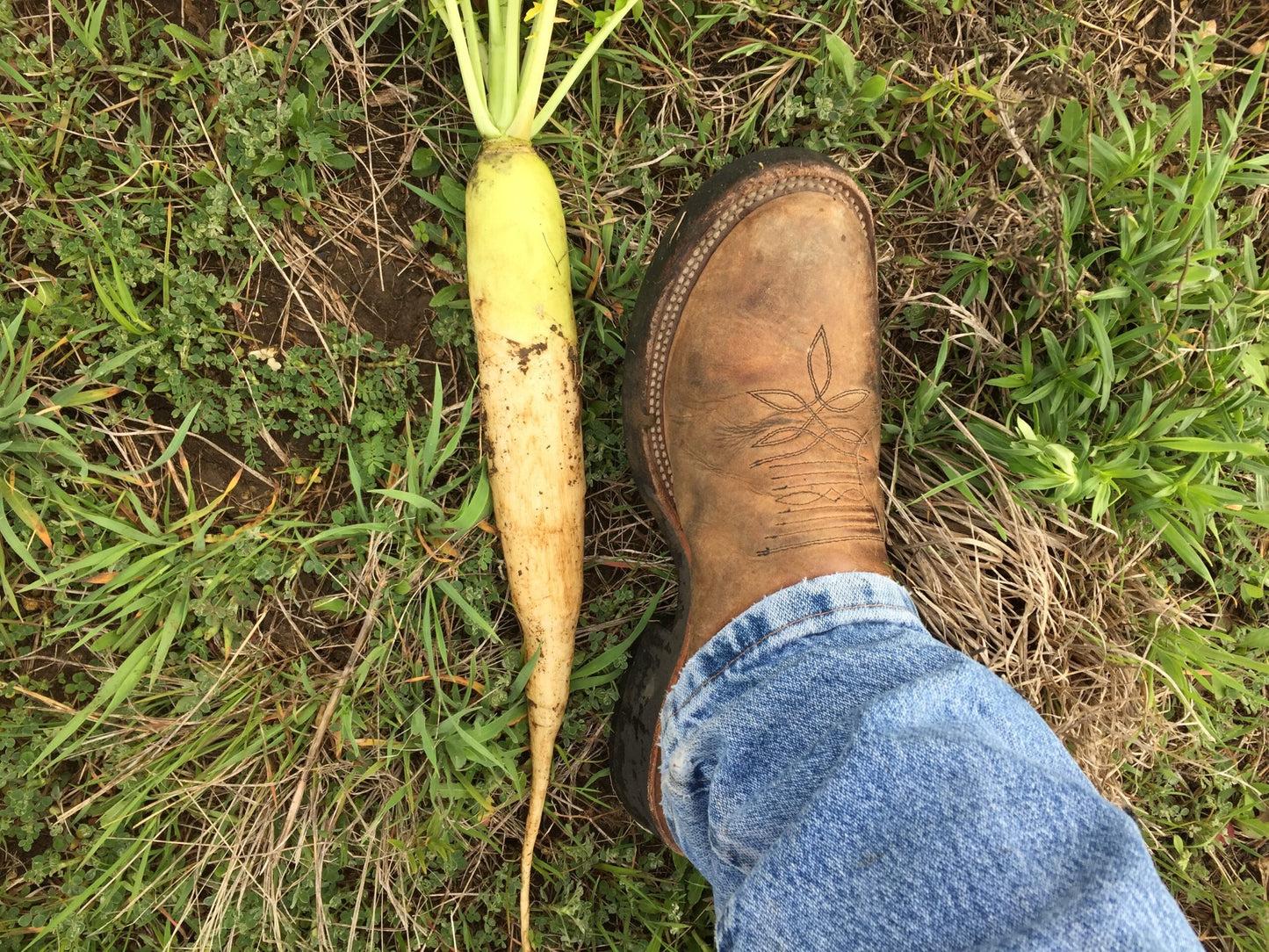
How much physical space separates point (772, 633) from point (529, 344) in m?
0.85

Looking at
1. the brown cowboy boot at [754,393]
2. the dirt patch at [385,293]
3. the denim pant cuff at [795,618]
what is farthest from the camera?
the dirt patch at [385,293]

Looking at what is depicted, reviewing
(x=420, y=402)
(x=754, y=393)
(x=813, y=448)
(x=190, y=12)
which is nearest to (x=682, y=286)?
(x=754, y=393)

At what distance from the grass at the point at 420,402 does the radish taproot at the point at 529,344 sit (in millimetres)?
115

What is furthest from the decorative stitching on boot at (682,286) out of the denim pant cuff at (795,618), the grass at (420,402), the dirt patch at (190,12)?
the dirt patch at (190,12)

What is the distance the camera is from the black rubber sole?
174cm

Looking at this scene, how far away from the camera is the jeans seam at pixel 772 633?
5.12ft

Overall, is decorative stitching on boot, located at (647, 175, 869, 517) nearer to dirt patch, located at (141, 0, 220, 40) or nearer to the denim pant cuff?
the denim pant cuff

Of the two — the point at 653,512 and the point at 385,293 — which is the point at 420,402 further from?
the point at 653,512

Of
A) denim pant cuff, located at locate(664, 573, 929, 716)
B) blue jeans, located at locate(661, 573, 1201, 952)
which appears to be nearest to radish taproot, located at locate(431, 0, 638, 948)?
denim pant cuff, located at locate(664, 573, 929, 716)

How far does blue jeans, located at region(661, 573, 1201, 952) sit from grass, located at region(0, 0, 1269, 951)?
1.98ft

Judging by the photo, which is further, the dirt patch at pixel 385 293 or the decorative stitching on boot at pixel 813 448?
the dirt patch at pixel 385 293

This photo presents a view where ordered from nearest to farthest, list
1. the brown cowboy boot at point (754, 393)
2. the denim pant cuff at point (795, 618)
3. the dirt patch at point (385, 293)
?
the denim pant cuff at point (795, 618)
the brown cowboy boot at point (754, 393)
the dirt patch at point (385, 293)

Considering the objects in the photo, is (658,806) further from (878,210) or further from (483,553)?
(878,210)

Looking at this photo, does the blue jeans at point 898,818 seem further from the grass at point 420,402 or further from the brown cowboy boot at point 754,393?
the grass at point 420,402
